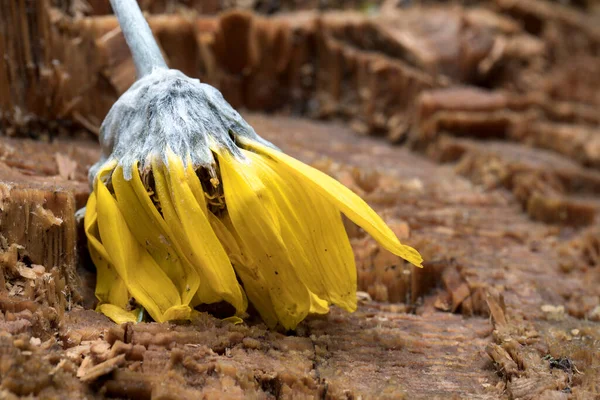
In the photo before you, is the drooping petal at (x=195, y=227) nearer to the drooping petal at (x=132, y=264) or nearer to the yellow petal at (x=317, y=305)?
the drooping petal at (x=132, y=264)

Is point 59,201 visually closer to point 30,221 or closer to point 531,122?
point 30,221

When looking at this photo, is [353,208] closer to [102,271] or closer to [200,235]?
[200,235]

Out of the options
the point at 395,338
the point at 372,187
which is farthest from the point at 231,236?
the point at 372,187

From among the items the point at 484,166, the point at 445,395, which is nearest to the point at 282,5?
the point at 484,166

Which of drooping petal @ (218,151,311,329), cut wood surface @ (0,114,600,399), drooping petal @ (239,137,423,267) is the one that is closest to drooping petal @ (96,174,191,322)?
cut wood surface @ (0,114,600,399)

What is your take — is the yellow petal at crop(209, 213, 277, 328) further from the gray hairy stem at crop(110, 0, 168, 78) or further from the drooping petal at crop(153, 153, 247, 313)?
the gray hairy stem at crop(110, 0, 168, 78)

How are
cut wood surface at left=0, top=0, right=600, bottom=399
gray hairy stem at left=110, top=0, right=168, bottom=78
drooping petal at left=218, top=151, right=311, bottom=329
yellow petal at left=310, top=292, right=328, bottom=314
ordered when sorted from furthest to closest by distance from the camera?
gray hairy stem at left=110, top=0, right=168, bottom=78 → yellow petal at left=310, top=292, right=328, bottom=314 → drooping petal at left=218, top=151, right=311, bottom=329 → cut wood surface at left=0, top=0, right=600, bottom=399
